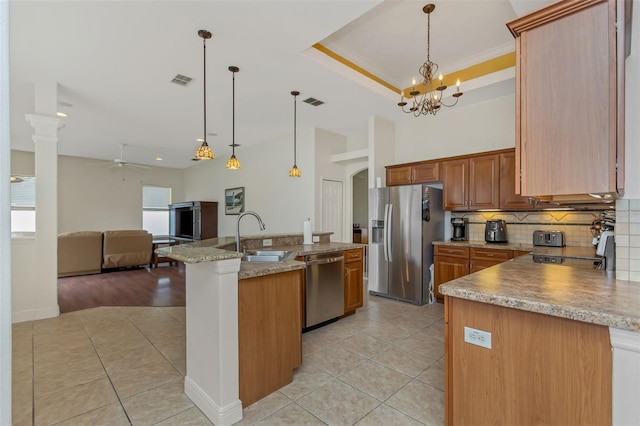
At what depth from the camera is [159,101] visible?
4383 mm

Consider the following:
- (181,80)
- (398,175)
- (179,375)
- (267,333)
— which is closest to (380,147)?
(398,175)

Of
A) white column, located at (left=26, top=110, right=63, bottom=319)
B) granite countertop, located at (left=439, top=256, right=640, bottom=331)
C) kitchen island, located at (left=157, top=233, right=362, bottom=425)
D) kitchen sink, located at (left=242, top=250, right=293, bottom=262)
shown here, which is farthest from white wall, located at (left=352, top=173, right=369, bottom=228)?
granite countertop, located at (left=439, top=256, right=640, bottom=331)

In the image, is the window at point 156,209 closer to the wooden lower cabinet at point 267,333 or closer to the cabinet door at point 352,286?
the cabinet door at point 352,286

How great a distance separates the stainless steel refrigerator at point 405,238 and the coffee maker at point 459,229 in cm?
19

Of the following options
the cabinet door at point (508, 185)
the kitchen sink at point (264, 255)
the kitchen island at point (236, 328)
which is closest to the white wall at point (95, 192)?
the kitchen sink at point (264, 255)

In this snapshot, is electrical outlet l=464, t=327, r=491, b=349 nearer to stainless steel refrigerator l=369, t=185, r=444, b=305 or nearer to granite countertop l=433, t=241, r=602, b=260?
granite countertop l=433, t=241, r=602, b=260

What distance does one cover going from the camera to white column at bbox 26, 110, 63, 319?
12.1 feet

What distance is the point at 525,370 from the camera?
4.58ft

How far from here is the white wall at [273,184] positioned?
5.72 m

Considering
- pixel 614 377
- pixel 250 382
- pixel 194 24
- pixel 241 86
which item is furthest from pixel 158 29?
pixel 614 377

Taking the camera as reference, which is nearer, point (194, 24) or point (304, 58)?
point (194, 24)

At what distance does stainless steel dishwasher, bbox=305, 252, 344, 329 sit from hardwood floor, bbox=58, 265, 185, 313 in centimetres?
222

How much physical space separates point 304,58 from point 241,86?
3.60ft

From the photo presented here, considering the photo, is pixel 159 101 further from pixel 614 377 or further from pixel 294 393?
pixel 614 377
